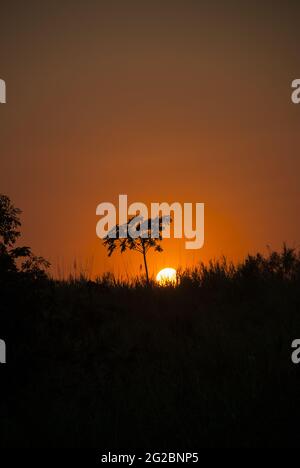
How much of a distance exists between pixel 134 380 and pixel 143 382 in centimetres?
22

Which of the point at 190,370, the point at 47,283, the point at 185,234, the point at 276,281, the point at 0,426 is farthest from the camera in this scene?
the point at 185,234

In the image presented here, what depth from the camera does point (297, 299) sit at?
466 inches

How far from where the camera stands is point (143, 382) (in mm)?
8391

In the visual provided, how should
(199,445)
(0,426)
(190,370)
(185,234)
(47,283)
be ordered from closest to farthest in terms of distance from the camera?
(199,445)
(0,426)
(47,283)
(190,370)
(185,234)

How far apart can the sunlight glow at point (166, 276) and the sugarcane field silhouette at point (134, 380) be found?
4388 mm

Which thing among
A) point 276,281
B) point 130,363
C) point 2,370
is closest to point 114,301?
point 276,281

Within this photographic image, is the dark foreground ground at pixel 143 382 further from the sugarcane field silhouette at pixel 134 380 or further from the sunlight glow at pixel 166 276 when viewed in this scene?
the sunlight glow at pixel 166 276

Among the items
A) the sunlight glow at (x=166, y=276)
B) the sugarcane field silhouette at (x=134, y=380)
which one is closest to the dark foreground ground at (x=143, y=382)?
the sugarcane field silhouette at (x=134, y=380)

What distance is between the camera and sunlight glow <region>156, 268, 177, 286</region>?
50.6ft

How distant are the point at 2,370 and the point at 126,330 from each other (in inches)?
139

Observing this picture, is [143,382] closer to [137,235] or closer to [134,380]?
[134,380]

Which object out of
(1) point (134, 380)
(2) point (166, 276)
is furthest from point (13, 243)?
(2) point (166, 276)

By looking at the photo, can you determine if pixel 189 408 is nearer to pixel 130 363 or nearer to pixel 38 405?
pixel 130 363

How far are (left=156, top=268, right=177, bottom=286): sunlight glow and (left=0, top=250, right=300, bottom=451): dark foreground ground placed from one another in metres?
4.27
